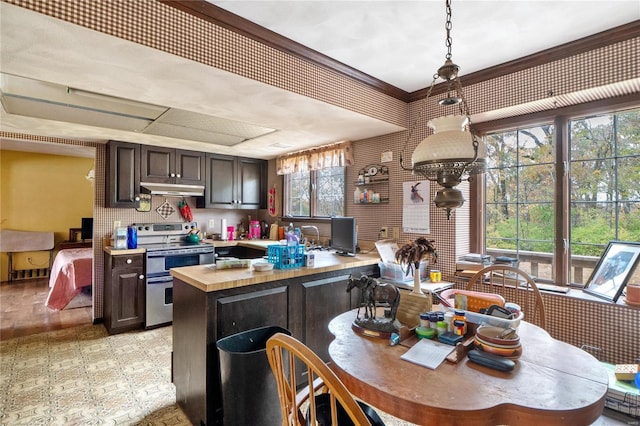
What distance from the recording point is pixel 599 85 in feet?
6.82

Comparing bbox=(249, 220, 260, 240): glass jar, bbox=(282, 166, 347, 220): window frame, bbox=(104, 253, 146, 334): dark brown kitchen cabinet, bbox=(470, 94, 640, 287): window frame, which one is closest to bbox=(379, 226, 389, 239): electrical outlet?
bbox=(282, 166, 347, 220): window frame

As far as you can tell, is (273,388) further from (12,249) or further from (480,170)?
(12,249)

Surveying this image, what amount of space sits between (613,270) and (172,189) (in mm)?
4544

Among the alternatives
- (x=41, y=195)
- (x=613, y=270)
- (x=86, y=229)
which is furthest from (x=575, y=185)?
(x=41, y=195)

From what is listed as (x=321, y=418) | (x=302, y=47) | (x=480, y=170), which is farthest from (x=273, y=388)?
(x=302, y=47)

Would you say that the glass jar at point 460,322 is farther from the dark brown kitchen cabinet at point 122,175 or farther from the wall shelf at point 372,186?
the dark brown kitchen cabinet at point 122,175

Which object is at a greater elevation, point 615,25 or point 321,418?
point 615,25

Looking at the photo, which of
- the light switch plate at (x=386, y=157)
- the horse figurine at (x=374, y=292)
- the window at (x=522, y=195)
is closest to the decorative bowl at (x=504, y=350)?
the horse figurine at (x=374, y=292)

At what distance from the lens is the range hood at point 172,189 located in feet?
13.4

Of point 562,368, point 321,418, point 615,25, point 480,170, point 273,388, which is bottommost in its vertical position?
point 273,388

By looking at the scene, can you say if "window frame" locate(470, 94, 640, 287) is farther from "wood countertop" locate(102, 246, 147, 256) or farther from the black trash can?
"wood countertop" locate(102, 246, 147, 256)

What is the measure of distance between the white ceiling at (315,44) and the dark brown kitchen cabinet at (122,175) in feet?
5.92

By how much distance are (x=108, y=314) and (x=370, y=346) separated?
11.4 feet

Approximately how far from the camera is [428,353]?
4.44ft
